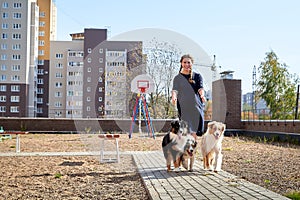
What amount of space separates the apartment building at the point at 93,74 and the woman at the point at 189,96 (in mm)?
12239

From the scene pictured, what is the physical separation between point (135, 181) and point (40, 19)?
64989mm

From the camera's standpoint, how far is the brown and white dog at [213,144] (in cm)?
639

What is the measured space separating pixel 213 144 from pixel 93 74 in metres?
36.4

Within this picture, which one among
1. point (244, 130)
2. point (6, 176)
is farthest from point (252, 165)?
point (244, 130)

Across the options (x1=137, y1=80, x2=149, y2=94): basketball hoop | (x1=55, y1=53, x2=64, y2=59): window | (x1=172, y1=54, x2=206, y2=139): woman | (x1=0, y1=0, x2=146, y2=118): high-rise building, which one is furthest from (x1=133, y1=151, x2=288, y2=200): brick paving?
(x1=55, y1=53, x2=64, y2=59): window

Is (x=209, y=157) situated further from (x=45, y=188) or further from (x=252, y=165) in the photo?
(x=45, y=188)

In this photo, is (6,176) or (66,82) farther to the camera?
(66,82)

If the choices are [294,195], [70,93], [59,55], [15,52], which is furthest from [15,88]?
[294,195]

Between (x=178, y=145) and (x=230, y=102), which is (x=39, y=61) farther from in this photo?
(x=178, y=145)

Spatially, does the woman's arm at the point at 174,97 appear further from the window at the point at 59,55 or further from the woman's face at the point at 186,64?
the window at the point at 59,55

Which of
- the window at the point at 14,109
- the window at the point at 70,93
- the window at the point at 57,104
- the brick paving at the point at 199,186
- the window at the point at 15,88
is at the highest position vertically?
the window at the point at 15,88

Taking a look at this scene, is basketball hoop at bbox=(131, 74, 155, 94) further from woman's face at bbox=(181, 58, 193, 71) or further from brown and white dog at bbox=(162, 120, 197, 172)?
brown and white dog at bbox=(162, 120, 197, 172)

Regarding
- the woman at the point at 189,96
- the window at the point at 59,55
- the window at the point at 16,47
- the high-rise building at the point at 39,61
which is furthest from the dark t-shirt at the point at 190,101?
the window at the point at 59,55

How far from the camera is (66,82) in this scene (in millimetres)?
66188
